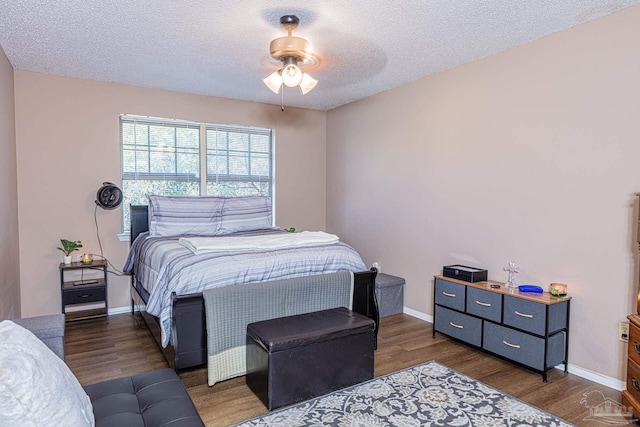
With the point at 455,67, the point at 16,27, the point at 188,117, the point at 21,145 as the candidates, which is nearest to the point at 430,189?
the point at 455,67

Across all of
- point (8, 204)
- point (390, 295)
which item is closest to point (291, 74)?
point (390, 295)

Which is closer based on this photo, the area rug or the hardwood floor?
the area rug

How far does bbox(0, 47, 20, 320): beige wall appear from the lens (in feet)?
9.70

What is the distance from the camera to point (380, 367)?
2811 mm

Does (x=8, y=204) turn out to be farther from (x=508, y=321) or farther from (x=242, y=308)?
(x=508, y=321)

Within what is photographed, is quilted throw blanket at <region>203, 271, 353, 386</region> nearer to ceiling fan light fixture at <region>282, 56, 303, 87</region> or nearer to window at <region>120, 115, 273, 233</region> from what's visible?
ceiling fan light fixture at <region>282, 56, 303, 87</region>

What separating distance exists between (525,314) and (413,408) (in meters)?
1.06

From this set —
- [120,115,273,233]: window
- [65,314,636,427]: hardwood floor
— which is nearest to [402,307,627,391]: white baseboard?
[65,314,636,427]: hardwood floor

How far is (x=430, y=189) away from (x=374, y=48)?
1463 millimetres

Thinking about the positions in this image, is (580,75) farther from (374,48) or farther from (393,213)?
(393,213)

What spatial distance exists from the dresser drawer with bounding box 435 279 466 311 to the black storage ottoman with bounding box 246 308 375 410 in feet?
3.47

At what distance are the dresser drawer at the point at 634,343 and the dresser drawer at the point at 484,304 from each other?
2.61 feet

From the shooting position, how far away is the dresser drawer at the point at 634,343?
2117mm

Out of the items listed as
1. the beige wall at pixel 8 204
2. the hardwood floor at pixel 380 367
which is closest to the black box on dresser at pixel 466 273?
the hardwood floor at pixel 380 367
